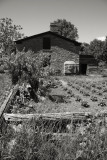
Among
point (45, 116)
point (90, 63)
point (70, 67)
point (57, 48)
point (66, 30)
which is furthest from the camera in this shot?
point (66, 30)

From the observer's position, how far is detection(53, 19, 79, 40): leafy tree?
62.4 m

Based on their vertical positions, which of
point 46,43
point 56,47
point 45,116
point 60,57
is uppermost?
point 46,43

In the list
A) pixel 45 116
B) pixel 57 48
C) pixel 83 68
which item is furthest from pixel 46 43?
pixel 45 116

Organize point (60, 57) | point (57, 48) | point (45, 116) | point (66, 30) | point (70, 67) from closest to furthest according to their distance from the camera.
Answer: point (45, 116)
point (70, 67)
point (57, 48)
point (60, 57)
point (66, 30)

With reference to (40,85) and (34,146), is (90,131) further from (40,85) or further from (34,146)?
(40,85)

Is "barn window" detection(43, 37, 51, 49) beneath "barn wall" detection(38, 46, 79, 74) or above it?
above

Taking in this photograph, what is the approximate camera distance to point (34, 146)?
381cm

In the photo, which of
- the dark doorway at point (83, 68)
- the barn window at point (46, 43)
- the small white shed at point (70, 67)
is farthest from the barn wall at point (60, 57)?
the dark doorway at point (83, 68)

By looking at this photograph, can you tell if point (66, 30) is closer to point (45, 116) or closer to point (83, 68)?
point (83, 68)

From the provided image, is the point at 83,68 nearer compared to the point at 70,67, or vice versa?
the point at 70,67

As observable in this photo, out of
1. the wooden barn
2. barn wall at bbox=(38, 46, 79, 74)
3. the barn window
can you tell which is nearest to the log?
the wooden barn

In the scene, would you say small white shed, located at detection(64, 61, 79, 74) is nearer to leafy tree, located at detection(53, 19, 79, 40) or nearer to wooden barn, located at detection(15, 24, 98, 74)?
wooden barn, located at detection(15, 24, 98, 74)

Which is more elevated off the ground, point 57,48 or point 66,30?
point 66,30

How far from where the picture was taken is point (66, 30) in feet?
204
